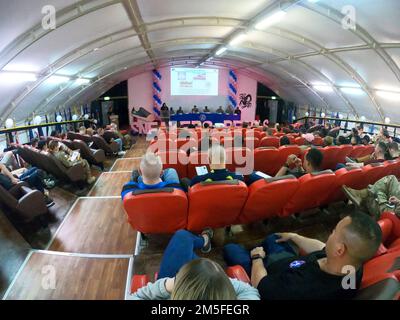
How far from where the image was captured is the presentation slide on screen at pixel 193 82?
50.7 feet

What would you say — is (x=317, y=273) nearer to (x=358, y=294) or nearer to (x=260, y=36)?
(x=358, y=294)

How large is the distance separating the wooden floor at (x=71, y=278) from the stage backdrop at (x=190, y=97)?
47.4 ft

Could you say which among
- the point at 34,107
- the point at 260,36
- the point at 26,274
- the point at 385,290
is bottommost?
the point at 26,274

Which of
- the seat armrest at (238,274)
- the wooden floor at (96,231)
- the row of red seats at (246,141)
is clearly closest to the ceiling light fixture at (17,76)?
the row of red seats at (246,141)

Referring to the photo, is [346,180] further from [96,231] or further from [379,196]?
[96,231]

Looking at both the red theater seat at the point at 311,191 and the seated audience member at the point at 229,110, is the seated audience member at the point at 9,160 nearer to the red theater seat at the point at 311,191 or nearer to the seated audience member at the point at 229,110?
the red theater seat at the point at 311,191

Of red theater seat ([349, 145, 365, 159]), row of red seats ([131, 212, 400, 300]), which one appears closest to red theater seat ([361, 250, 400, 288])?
row of red seats ([131, 212, 400, 300])

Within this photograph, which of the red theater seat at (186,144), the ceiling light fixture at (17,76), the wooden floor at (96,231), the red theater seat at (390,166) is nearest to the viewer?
the wooden floor at (96,231)

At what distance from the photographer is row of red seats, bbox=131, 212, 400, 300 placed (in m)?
1.07

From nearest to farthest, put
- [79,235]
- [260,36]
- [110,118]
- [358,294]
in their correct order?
1. [358,294]
2. [79,235]
3. [260,36]
4. [110,118]

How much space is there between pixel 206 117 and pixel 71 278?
1393 cm

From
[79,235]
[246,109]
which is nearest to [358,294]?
[79,235]
